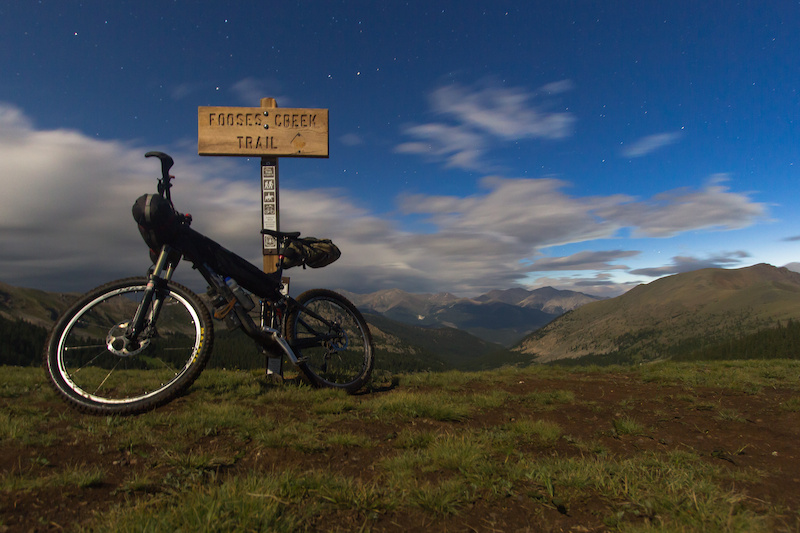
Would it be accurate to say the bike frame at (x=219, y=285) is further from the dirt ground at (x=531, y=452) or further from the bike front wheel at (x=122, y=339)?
the dirt ground at (x=531, y=452)

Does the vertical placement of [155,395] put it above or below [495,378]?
above

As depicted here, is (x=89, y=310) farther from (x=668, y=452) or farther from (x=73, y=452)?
(x=668, y=452)

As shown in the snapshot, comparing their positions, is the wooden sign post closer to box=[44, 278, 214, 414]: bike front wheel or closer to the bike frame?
the bike frame

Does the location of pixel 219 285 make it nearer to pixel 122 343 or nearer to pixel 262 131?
pixel 122 343

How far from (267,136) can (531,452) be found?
823cm

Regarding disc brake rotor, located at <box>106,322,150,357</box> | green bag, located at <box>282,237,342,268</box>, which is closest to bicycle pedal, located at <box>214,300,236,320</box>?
disc brake rotor, located at <box>106,322,150,357</box>

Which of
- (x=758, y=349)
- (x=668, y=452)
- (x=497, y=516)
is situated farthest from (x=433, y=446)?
(x=758, y=349)

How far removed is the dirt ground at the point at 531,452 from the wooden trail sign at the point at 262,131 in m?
5.47

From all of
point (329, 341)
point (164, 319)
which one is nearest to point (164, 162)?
point (164, 319)

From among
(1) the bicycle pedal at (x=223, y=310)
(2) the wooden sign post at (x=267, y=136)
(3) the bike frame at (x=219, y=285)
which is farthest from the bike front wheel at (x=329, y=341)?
(2) the wooden sign post at (x=267, y=136)

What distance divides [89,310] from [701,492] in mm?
7466

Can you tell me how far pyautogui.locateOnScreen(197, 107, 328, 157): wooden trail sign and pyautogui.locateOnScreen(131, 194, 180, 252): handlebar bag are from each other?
3772 millimetres

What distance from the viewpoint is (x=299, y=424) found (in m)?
5.41

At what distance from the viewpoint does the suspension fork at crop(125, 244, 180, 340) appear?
5.34 metres
